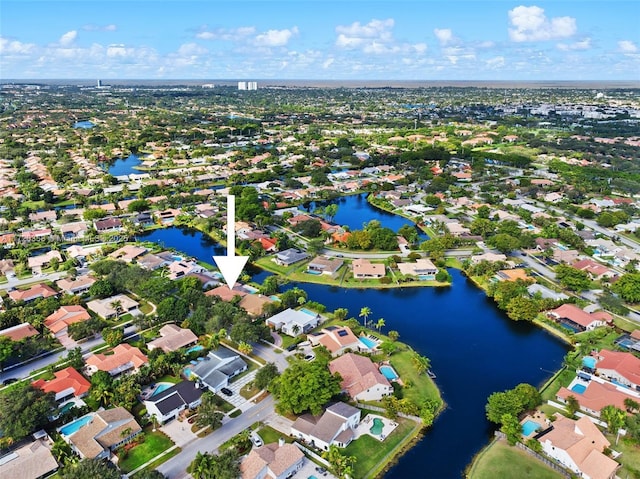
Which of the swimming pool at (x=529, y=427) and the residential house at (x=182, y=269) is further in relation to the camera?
the residential house at (x=182, y=269)

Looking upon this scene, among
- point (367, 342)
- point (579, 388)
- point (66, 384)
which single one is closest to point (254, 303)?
point (367, 342)

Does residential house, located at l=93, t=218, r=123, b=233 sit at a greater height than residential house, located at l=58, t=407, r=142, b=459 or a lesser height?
greater

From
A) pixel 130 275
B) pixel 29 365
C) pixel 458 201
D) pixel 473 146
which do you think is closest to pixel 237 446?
pixel 29 365

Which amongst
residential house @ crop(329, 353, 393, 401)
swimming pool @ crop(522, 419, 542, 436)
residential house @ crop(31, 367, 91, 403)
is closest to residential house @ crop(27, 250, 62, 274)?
residential house @ crop(31, 367, 91, 403)

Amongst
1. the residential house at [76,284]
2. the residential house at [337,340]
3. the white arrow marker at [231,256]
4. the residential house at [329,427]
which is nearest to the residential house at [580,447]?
the residential house at [329,427]

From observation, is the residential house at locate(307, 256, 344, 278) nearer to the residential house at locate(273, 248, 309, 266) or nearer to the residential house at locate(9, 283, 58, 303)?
the residential house at locate(273, 248, 309, 266)

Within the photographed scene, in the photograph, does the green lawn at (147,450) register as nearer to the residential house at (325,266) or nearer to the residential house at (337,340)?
the residential house at (337,340)
